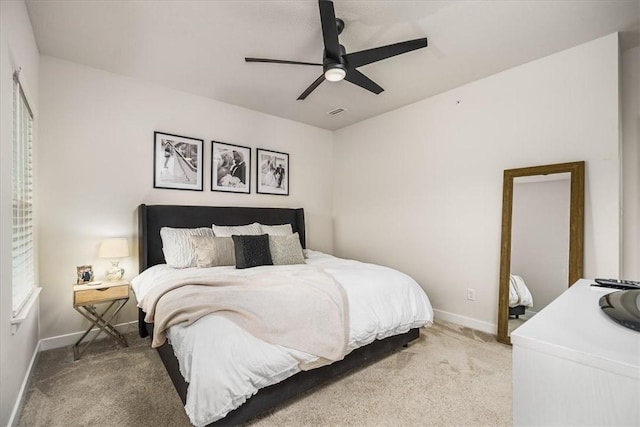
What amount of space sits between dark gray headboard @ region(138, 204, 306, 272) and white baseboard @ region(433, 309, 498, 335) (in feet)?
6.86

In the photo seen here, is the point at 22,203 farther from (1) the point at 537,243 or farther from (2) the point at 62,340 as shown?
(1) the point at 537,243

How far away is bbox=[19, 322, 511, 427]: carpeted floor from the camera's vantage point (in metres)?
1.79

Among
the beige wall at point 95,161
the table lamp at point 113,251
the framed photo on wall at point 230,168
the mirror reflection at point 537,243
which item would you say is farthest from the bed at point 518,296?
the table lamp at point 113,251

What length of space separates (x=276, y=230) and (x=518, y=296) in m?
2.70

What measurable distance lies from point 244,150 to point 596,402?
13.2 ft

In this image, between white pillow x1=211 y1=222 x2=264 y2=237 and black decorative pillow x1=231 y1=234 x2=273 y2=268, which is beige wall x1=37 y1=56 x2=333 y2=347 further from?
black decorative pillow x1=231 y1=234 x2=273 y2=268

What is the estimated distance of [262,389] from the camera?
174cm

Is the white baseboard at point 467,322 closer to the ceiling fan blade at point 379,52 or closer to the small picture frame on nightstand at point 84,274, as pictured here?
the ceiling fan blade at point 379,52

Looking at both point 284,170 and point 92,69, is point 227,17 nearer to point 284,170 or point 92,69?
point 92,69

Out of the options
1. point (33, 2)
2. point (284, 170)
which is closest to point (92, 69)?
point (33, 2)

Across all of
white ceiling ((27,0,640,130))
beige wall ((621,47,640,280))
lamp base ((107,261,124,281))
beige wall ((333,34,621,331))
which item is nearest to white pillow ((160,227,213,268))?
lamp base ((107,261,124,281))

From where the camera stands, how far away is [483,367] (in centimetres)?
240

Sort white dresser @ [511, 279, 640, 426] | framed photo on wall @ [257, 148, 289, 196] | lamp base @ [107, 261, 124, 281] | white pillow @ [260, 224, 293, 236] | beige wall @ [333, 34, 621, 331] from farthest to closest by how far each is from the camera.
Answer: framed photo on wall @ [257, 148, 289, 196] < white pillow @ [260, 224, 293, 236] < lamp base @ [107, 261, 124, 281] < beige wall @ [333, 34, 621, 331] < white dresser @ [511, 279, 640, 426]

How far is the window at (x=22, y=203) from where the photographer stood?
189 cm
